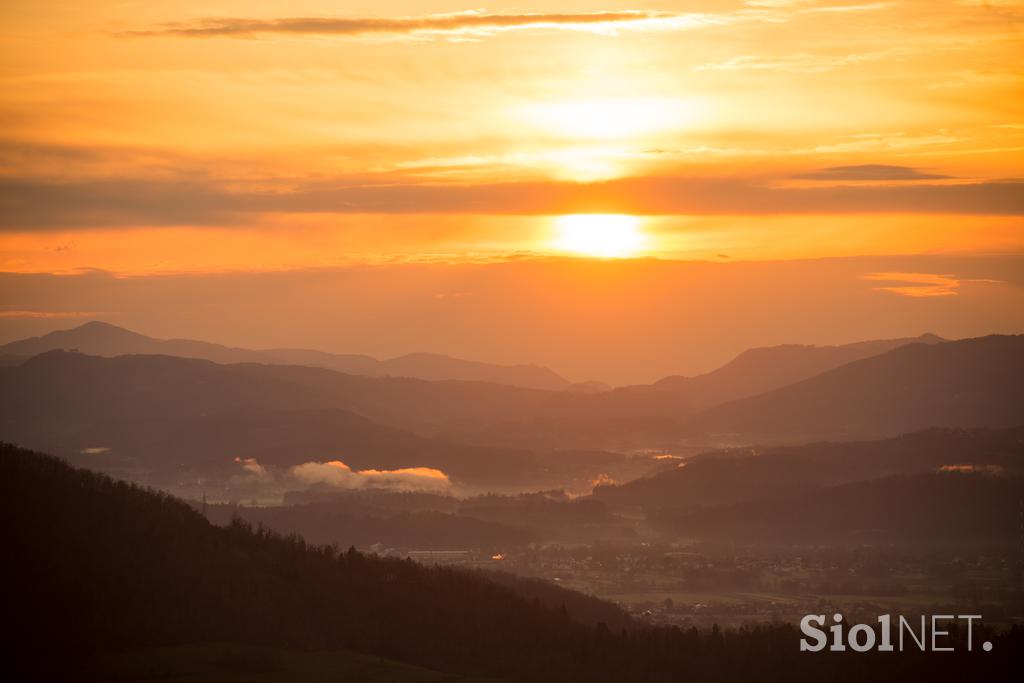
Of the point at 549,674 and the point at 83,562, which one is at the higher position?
the point at 83,562

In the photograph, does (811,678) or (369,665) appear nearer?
(369,665)

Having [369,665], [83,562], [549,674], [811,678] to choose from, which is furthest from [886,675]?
[83,562]

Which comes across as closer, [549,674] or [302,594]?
[549,674]

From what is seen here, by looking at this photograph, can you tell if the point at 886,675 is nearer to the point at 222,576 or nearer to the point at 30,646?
the point at 222,576

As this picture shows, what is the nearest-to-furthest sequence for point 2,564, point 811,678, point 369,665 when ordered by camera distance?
point 369,665
point 2,564
point 811,678

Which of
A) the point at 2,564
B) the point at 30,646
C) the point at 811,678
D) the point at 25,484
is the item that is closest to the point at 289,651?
the point at 30,646

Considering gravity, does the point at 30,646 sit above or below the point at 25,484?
below

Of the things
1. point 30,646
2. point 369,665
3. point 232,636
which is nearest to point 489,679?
point 369,665

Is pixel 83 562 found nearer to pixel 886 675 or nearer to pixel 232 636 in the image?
pixel 232 636

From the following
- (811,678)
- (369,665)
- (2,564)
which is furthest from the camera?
(811,678)
